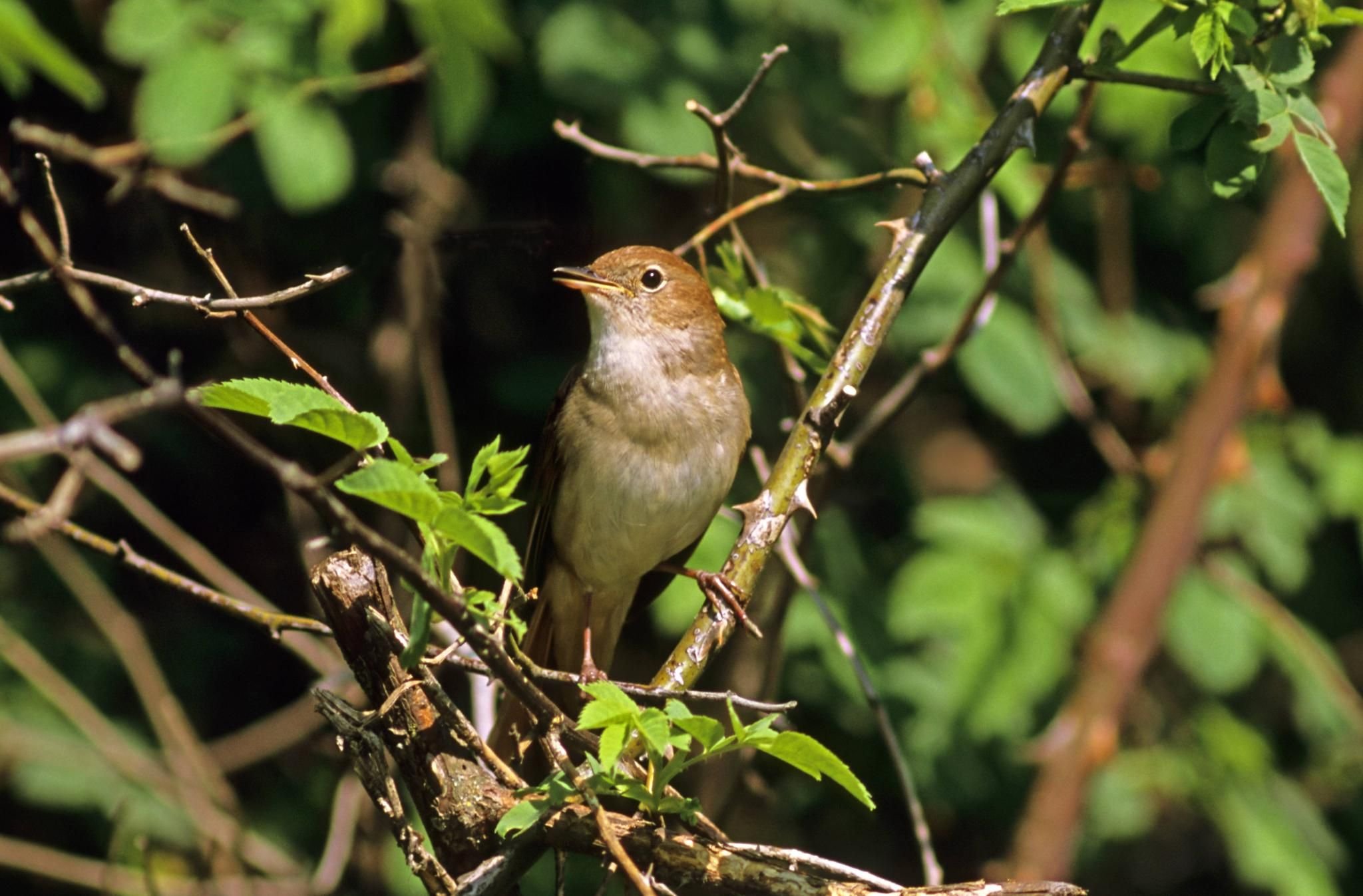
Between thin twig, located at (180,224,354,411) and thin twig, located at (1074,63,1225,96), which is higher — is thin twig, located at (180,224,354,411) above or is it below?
below

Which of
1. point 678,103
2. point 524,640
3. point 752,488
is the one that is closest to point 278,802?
point 524,640

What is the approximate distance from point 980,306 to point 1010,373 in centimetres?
118

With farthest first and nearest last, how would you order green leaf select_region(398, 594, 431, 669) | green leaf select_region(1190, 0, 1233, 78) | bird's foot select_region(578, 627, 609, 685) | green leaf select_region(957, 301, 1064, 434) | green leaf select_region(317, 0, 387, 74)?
1. green leaf select_region(957, 301, 1064, 434)
2. green leaf select_region(317, 0, 387, 74)
3. bird's foot select_region(578, 627, 609, 685)
4. green leaf select_region(1190, 0, 1233, 78)
5. green leaf select_region(398, 594, 431, 669)

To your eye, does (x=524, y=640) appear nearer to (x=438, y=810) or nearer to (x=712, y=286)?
(x=712, y=286)

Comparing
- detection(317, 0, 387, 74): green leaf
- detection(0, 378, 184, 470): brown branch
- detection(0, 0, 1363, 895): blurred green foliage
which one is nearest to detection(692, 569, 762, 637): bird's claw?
detection(0, 0, 1363, 895): blurred green foliage

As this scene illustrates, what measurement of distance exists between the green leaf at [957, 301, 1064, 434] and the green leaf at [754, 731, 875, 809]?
2.75 metres

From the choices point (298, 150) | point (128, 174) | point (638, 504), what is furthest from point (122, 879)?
point (298, 150)

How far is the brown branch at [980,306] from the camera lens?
3.46m

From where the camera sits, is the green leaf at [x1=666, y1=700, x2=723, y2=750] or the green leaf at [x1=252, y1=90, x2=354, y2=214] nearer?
the green leaf at [x1=666, y1=700, x2=723, y2=750]

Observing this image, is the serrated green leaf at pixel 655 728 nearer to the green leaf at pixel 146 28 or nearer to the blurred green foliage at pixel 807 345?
the blurred green foliage at pixel 807 345

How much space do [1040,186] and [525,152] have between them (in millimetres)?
1887

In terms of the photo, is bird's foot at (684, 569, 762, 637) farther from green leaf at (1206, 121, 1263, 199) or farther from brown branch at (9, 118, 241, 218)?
brown branch at (9, 118, 241, 218)

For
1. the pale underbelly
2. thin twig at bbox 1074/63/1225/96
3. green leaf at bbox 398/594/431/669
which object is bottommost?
the pale underbelly

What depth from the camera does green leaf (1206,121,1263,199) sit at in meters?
2.52
